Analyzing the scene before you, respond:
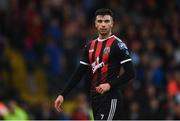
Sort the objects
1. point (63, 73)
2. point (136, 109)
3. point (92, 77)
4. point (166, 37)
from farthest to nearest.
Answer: point (166, 37) → point (63, 73) → point (136, 109) → point (92, 77)

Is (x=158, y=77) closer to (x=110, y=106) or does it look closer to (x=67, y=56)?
(x=67, y=56)

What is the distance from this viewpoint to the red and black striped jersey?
7.93m

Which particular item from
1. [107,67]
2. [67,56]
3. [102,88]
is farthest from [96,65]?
[67,56]

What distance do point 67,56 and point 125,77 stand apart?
7815 mm

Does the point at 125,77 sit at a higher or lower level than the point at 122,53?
lower

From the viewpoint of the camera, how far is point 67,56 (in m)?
15.6

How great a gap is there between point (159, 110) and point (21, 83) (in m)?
3.35

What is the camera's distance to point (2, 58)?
14805 millimetres

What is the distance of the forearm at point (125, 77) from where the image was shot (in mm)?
7793

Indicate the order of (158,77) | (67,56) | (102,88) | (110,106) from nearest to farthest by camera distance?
(102,88), (110,106), (67,56), (158,77)

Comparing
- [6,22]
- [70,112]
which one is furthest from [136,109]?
[6,22]

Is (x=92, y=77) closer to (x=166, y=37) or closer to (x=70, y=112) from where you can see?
(x=70, y=112)

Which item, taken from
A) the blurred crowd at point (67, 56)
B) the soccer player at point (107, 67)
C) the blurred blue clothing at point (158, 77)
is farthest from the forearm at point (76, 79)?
the blurred blue clothing at point (158, 77)

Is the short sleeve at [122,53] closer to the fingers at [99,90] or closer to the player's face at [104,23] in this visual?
the player's face at [104,23]
